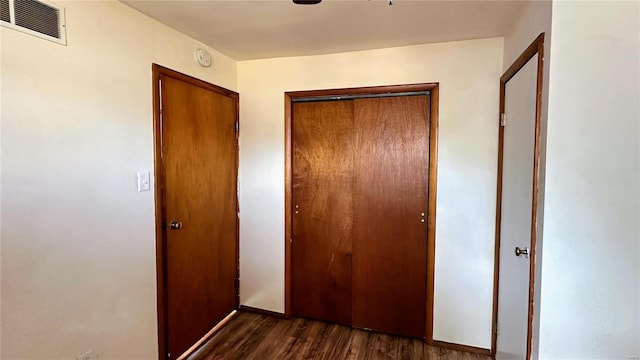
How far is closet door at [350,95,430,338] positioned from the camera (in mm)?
2400

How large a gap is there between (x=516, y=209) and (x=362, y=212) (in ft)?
3.50

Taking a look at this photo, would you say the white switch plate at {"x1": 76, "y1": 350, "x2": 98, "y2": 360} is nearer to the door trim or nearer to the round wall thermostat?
the door trim

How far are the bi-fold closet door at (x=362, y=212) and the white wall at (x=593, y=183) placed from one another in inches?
41.7

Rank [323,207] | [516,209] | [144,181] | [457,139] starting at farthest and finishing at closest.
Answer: [323,207] < [457,139] < [144,181] < [516,209]

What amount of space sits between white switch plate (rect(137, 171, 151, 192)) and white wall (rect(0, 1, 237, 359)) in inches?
1.5

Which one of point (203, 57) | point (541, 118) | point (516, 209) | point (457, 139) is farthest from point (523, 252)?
point (203, 57)

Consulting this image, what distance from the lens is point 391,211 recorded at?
247 cm

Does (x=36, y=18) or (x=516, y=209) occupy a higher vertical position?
(x=36, y=18)

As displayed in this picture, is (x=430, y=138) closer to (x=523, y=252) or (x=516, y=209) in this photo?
(x=516, y=209)

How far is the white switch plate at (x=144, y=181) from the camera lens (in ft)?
6.24

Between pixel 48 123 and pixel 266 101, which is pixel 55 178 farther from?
pixel 266 101

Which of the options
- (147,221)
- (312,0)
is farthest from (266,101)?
(147,221)

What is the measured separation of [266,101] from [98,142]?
138 centimetres

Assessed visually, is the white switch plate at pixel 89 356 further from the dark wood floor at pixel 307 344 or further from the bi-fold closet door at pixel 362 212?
the bi-fold closet door at pixel 362 212
